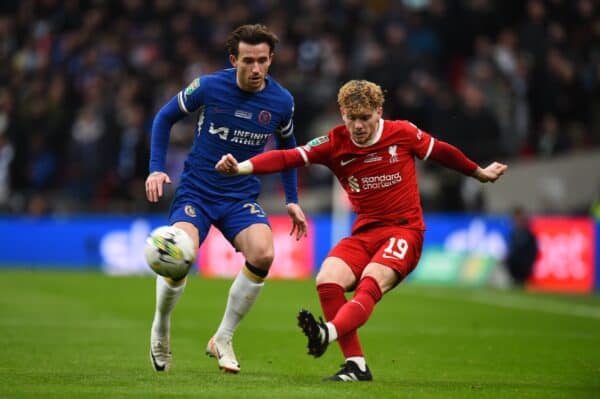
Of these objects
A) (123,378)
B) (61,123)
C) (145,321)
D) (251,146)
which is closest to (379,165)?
(251,146)

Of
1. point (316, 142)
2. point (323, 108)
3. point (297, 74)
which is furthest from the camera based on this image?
point (297, 74)

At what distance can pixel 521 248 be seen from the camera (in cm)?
2159

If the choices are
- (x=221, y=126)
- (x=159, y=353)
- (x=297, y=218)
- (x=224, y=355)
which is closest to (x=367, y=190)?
(x=297, y=218)

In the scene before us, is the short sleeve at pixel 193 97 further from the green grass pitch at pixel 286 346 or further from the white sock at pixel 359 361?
the white sock at pixel 359 361

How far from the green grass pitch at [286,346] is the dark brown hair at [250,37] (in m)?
2.52

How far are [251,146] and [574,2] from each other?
57.8ft

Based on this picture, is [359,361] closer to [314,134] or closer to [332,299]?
[332,299]

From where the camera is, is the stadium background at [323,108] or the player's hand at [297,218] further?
the stadium background at [323,108]

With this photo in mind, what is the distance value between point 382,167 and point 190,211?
1.53 m

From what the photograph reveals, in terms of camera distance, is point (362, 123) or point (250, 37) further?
point (250, 37)

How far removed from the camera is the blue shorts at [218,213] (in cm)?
902

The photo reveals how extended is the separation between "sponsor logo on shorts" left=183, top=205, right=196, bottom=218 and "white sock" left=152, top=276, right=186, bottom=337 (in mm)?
530

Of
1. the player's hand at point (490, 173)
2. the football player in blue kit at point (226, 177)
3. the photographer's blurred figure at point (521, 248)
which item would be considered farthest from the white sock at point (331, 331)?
the photographer's blurred figure at point (521, 248)

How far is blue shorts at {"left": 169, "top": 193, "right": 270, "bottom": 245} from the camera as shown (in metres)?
9.02
